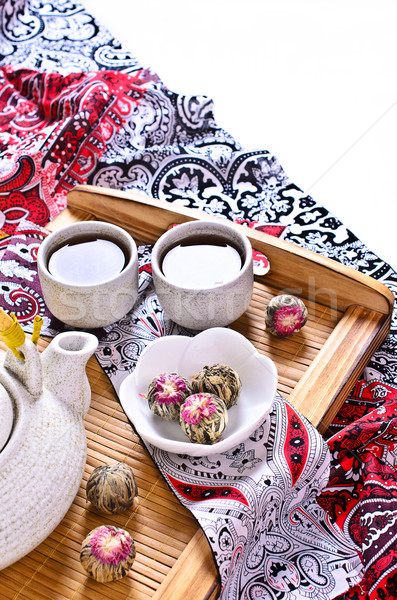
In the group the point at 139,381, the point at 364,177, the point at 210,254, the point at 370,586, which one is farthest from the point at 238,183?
the point at 370,586

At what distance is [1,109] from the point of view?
3.49 feet

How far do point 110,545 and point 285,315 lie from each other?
0.28 meters

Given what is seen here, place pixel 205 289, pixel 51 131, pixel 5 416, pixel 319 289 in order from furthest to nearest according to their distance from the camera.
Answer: pixel 51 131 < pixel 319 289 < pixel 205 289 < pixel 5 416

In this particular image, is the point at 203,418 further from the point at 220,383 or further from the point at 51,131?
the point at 51,131

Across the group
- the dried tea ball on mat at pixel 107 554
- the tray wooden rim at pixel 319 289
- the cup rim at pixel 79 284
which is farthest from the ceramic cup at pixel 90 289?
the dried tea ball on mat at pixel 107 554

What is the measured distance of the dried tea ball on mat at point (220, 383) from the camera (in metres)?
0.54

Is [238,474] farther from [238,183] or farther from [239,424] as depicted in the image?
[238,183]

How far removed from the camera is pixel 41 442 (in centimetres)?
48

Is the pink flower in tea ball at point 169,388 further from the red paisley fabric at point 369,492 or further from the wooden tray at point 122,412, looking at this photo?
the red paisley fabric at point 369,492

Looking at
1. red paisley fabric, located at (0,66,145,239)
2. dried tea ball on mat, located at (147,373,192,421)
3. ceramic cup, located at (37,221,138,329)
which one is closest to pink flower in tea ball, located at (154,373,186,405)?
dried tea ball on mat, located at (147,373,192,421)

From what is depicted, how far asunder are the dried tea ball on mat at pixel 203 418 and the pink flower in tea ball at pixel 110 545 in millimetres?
94

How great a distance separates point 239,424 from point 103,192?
1.14 ft

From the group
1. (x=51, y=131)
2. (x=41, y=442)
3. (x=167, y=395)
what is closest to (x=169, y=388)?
(x=167, y=395)

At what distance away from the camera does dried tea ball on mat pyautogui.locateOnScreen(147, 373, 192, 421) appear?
538 mm
